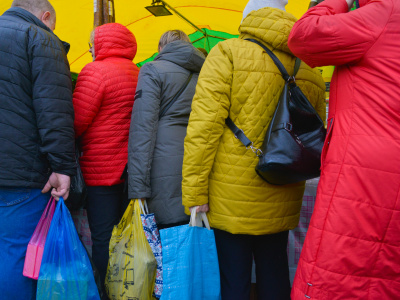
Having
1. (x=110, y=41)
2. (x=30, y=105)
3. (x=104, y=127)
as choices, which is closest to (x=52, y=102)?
(x=30, y=105)

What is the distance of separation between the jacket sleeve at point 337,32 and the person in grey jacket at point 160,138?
971 mm

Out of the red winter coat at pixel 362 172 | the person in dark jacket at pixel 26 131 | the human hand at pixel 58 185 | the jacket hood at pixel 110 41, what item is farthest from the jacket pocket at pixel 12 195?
the red winter coat at pixel 362 172

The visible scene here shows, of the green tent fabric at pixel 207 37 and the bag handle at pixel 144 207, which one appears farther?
the green tent fabric at pixel 207 37

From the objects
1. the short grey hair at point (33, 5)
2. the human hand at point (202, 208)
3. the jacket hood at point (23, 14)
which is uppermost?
the short grey hair at point (33, 5)

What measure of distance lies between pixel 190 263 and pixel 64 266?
2.41ft

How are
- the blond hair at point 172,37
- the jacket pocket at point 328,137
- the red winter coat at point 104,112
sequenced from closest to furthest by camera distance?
1. the jacket pocket at point 328,137
2. the red winter coat at point 104,112
3. the blond hair at point 172,37

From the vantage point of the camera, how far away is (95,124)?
252 cm

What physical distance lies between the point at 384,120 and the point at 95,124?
5.83 feet

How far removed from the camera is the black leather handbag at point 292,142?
5.56ft

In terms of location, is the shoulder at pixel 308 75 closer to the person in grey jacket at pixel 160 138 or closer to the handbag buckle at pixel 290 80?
the handbag buckle at pixel 290 80

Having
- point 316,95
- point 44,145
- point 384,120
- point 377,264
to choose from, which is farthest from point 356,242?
point 44,145

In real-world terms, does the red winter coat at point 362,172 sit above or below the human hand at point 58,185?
above

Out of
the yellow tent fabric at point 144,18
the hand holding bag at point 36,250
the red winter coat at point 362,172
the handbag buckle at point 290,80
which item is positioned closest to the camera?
the red winter coat at point 362,172

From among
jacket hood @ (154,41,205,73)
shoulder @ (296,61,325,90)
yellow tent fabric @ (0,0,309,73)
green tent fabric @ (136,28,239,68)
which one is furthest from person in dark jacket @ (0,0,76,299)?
green tent fabric @ (136,28,239,68)
